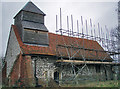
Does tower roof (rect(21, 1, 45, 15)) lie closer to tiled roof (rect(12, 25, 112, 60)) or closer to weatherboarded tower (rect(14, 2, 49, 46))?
weatherboarded tower (rect(14, 2, 49, 46))

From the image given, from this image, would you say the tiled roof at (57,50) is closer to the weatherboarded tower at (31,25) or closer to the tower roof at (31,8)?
the weatherboarded tower at (31,25)

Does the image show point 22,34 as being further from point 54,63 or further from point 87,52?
point 87,52

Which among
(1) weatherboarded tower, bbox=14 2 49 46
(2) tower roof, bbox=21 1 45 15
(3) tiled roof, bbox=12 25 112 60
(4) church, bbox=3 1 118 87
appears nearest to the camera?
(4) church, bbox=3 1 118 87

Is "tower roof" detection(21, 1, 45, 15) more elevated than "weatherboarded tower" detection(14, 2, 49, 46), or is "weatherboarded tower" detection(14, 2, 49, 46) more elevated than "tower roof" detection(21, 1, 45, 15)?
"tower roof" detection(21, 1, 45, 15)

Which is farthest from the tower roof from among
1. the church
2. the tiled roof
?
the tiled roof

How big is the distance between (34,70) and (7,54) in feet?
21.6

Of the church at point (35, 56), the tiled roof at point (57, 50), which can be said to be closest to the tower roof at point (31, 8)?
the church at point (35, 56)

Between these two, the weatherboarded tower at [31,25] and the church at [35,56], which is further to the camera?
the weatherboarded tower at [31,25]

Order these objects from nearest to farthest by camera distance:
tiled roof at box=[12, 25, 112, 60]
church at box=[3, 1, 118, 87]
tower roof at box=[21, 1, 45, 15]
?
church at box=[3, 1, 118, 87] → tiled roof at box=[12, 25, 112, 60] → tower roof at box=[21, 1, 45, 15]

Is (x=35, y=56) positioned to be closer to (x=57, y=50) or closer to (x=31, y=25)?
(x=57, y=50)

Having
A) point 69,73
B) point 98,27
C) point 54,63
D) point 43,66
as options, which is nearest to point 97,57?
point 98,27

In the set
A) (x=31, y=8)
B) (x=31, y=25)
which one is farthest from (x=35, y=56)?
(x=31, y=8)

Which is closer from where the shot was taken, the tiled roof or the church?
the church

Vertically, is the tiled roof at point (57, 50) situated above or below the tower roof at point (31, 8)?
below
